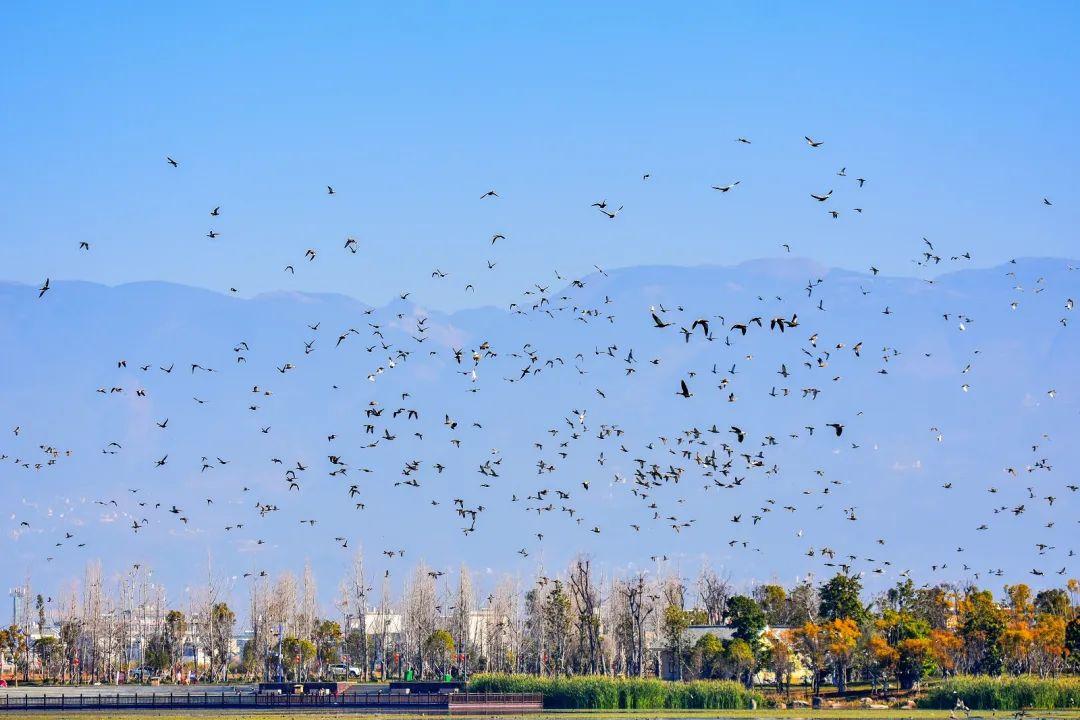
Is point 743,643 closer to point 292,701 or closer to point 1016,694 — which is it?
point 1016,694

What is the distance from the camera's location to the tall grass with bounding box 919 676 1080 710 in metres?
103

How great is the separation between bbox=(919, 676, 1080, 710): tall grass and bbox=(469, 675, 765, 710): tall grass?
14.5m

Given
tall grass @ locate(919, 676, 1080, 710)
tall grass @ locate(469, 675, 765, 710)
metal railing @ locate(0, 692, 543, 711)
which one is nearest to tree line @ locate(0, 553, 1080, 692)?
tall grass @ locate(469, 675, 765, 710)

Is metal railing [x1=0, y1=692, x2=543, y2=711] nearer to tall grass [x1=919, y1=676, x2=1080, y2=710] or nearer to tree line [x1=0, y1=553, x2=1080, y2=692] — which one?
tree line [x1=0, y1=553, x2=1080, y2=692]

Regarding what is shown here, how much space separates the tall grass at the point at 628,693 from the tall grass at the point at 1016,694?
47.6 feet

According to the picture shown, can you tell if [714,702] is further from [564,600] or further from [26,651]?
[26,651]

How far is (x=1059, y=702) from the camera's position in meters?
103

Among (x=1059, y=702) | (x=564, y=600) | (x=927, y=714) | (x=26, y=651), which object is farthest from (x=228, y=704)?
(x=26, y=651)

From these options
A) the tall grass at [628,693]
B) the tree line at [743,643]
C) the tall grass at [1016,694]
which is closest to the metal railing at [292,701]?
the tall grass at [628,693]

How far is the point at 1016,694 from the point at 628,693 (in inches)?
967

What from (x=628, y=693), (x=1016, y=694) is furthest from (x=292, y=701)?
(x=1016, y=694)

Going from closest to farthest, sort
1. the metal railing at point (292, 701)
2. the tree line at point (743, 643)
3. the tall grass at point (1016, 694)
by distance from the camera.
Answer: the tall grass at point (1016, 694)
the metal railing at point (292, 701)
the tree line at point (743, 643)

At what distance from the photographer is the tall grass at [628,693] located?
353ft

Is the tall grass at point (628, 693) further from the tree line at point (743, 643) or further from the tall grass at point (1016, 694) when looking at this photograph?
the tree line at point (743, 643)
